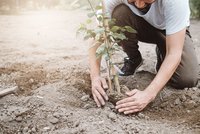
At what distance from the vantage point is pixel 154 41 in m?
3.20

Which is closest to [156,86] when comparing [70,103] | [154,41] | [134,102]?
[134,102]

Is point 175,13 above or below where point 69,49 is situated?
above

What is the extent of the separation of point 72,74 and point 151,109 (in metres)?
0.93

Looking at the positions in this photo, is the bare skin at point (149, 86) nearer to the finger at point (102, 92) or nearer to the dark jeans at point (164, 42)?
the finger at point (102, 92)

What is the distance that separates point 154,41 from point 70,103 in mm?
1110

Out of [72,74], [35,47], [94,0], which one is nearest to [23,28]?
[35,47]

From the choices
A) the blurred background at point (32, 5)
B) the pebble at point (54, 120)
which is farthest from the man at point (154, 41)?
the blurred background at point (32, 5)

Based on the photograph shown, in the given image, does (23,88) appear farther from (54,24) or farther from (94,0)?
(54,24)

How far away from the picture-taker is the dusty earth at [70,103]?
216cm

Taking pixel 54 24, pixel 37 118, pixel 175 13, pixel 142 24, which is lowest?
pixel 54 24

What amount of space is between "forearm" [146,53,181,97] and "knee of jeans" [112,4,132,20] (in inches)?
28.9

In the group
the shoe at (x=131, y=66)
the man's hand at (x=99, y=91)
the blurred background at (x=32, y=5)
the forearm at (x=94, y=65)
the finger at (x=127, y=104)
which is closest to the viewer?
the finger at (x=127, y=104)

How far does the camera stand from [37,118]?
2258mm

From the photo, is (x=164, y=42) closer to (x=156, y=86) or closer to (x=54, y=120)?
(x=156, y=86)
